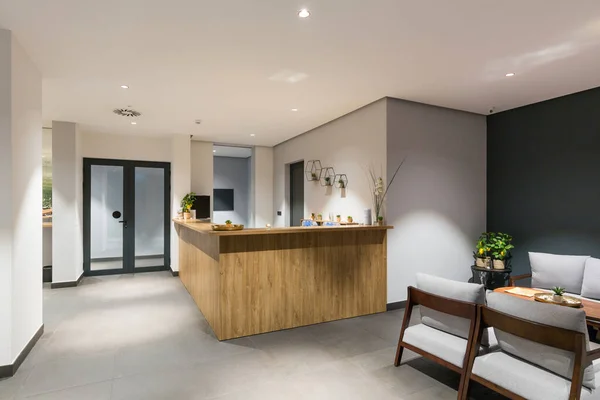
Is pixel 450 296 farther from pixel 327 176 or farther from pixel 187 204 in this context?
pixel 187 204

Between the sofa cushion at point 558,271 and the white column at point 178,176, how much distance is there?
5855 millimetres

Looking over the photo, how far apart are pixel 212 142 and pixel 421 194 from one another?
15.7 ft

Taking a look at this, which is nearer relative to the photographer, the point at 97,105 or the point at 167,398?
the point at 167,398

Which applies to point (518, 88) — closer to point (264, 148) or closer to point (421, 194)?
point (421, 194)

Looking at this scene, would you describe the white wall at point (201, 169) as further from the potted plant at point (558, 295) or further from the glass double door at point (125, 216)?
the potted plant at point (558, 295)

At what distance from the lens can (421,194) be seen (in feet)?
16.0

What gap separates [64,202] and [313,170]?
4310 mm

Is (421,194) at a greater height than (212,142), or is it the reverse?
(212,142)

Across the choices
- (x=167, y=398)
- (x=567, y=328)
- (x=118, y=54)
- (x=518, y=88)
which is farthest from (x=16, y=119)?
(x=518, y=88)

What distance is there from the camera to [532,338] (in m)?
2.05

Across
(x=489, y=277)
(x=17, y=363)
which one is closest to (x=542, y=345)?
(x=489, y=277)

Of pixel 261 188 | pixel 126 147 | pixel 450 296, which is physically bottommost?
pixel 450 296

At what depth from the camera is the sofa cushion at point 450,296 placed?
8.14ft

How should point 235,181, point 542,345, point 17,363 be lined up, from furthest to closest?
point 235,181
point 17,363
point 542,345
